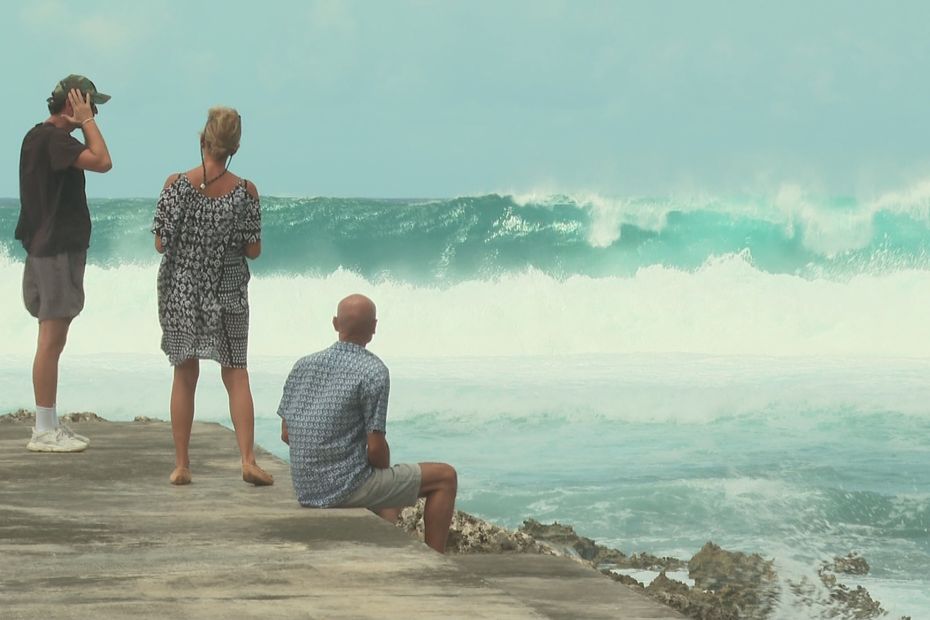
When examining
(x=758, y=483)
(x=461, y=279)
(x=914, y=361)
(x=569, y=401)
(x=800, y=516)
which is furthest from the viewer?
(x=461, y=279)

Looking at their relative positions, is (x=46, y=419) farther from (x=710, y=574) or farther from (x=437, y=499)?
(x=710, y=574)

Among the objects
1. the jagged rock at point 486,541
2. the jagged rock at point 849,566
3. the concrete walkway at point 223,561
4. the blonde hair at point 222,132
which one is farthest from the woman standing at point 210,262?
the jagged rock at point 849,566

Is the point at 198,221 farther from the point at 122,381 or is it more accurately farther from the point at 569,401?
the point at 122,381

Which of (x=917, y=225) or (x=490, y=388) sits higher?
(x=917, y=225)

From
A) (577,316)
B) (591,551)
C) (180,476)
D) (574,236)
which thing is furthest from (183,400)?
(574,236)

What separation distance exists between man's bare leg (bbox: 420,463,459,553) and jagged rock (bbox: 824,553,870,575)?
4.15 m

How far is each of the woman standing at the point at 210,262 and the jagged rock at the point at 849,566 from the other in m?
4.42

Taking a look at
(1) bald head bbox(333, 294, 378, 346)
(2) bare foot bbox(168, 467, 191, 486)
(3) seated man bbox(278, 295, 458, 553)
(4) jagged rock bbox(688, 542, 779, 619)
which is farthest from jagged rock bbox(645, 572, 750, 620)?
(2) bare foot bbox(168, 467, 191, 486)

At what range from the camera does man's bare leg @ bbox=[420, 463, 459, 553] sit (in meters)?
5.62

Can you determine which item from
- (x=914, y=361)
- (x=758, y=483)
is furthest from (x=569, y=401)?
(x=914, y=361)

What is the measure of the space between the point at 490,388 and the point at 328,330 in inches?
341

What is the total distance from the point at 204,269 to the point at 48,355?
1363 mm

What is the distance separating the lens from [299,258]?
34469 millimetres

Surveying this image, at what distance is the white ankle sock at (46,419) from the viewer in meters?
7.34
